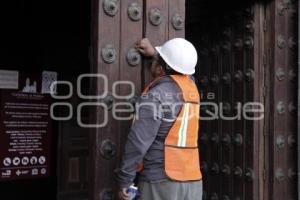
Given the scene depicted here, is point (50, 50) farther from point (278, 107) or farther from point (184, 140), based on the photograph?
point (184, 140)

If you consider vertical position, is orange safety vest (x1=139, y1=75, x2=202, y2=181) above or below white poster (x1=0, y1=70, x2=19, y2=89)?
below

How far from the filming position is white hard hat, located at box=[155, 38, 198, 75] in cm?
254

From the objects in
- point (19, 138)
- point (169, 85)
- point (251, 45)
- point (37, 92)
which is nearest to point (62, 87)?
point (37, 92)

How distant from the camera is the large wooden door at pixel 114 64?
101 inches

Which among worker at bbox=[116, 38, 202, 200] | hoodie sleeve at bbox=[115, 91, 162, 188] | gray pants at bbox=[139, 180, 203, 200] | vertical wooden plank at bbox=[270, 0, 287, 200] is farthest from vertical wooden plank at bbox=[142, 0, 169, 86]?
vertical wooden plank at bbox=[270, 0, 287, 200]

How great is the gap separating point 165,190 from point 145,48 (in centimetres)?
83

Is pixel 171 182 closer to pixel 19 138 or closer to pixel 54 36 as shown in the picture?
pixel 19 138

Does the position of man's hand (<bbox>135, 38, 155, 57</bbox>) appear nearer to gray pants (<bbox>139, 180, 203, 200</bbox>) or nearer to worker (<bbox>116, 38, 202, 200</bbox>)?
worker (<bbox>116, 38, 202, 200</bbox>)

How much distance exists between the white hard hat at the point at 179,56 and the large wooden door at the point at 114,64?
259 millimetres

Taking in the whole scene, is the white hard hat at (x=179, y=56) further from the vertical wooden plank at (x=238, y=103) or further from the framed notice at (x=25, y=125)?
the framed notice at (x=25, y=125)

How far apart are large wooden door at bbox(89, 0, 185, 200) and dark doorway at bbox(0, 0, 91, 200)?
73.7 inches

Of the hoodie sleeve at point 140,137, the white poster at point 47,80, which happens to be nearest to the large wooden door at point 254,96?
the white poster at point 47,80

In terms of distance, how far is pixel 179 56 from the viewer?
2535 millimetres

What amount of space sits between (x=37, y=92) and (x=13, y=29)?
0.62 meters
